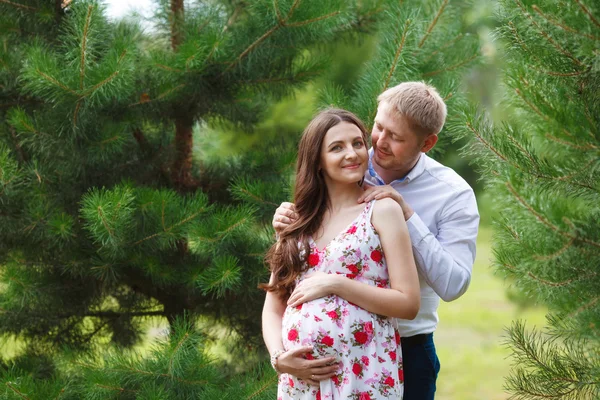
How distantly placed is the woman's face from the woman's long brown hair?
23mm

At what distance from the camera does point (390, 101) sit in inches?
80.1

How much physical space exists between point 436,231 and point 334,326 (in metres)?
0.46

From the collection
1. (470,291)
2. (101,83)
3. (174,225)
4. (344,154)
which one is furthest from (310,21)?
(470,291)

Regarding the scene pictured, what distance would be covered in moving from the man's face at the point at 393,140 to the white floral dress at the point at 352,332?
198 millimetres

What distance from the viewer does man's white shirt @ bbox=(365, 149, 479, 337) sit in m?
→ 1.92

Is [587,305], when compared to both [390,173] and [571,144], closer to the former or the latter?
[571,144]

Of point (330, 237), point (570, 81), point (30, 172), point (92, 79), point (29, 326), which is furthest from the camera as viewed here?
point (29, 326)

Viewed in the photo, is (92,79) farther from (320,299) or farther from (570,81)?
(570,81)

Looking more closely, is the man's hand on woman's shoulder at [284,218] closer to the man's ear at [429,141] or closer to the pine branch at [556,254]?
the man's ear at [429,141]

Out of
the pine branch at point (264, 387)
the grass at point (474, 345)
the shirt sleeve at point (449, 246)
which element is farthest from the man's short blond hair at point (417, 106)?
the grass at point (474, 345)

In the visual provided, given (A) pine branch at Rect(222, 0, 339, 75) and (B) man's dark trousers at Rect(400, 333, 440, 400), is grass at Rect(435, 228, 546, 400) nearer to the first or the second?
(A) pine branch at Rect(222, 0, 339, 75)

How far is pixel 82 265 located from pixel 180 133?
0.74m

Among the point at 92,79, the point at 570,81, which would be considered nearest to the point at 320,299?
the point at 570,81

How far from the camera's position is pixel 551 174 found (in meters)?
1.76
